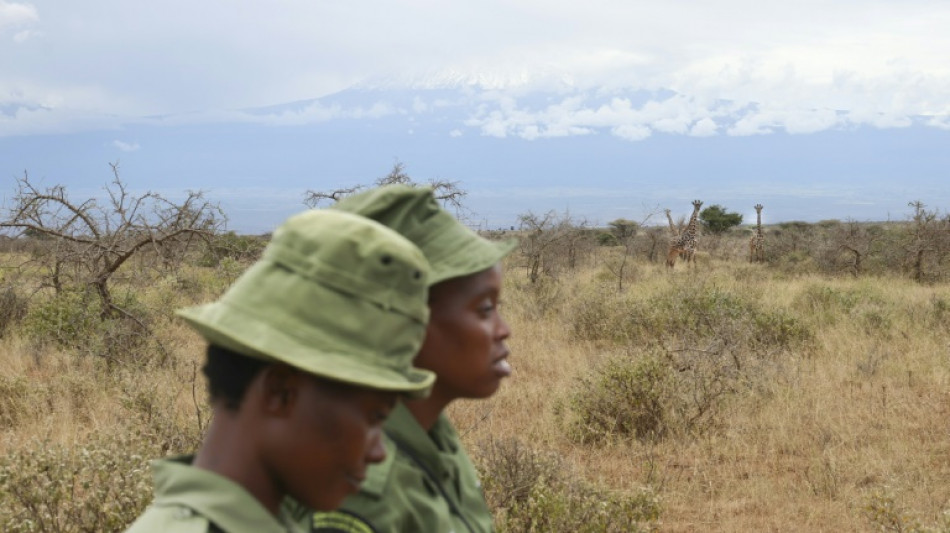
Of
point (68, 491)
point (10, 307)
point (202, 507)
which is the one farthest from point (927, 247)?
point (202, 507)

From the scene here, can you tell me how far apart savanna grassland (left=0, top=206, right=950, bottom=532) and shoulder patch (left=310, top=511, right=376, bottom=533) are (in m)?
2.05

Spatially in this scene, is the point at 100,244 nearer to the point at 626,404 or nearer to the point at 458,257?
the point at 626,404

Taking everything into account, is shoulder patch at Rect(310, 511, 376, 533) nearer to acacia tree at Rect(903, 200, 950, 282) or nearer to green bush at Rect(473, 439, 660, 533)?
green bush at Rect(473, 439, 660, 533)

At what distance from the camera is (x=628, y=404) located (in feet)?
21.0

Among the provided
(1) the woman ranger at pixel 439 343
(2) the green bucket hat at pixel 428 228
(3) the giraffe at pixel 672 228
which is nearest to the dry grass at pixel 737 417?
(1) the woman ranger at pixel 439 343

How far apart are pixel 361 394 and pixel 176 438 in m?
3.96

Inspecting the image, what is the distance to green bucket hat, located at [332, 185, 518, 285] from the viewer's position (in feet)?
5.74

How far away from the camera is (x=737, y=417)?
655 cm

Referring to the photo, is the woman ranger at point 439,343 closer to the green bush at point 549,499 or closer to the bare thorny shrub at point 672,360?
the green bush at point 549,499

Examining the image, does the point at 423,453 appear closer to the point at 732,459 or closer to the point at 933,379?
the point at 732,459

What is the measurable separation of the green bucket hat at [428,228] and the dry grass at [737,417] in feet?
10.0

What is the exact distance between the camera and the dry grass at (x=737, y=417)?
515cm

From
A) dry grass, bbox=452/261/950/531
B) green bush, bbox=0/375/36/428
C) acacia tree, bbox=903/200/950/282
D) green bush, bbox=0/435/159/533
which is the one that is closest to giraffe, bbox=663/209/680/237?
acacia tree, bbox=903/200/950/282

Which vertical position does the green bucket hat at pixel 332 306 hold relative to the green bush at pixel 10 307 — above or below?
above
